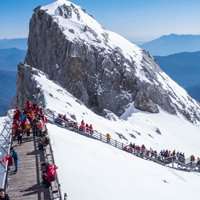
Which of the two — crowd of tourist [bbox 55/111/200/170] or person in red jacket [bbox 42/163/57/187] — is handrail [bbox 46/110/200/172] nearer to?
crowd of tourist [bbox 55/111/200/170]

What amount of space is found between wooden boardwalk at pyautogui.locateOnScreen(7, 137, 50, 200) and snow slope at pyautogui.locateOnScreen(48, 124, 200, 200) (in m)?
1.89

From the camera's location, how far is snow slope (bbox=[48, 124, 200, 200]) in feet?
86.7

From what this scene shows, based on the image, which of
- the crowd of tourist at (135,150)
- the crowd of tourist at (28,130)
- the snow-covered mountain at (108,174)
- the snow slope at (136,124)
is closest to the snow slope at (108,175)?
the snow-covered mountain at (108,174)

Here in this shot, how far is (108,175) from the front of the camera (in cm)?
2998

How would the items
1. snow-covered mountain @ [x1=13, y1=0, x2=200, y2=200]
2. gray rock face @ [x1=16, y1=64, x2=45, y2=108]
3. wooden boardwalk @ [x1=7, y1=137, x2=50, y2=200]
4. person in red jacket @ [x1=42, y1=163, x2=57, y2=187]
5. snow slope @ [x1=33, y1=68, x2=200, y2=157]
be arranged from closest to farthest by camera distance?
wooden boardwalk @ [x1=7, y1=137, x2=50, y2=200] < person in red jacket @ [x1=42, y1=163, x2=57, y2=187] < snow slope @ [x1=33, y1=68, x2=200, y2=157] < snow-covered mountain @ [x1=13, y1=0, x2=200, y2=200] < gray rock face @ [x1=16, y1=64, x2=45, y2=108]

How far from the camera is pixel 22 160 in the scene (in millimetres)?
25031

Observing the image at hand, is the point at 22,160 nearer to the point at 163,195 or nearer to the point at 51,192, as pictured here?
the point at 51,192

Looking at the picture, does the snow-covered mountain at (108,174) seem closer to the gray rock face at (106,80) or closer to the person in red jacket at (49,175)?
the person in red jacket at (49,175)

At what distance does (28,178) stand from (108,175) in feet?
28.4

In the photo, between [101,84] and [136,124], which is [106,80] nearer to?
[101,84]

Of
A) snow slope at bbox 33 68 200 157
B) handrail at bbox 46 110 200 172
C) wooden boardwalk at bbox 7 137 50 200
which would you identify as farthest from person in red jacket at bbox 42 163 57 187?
snow slope at bbox 33 68 200 157

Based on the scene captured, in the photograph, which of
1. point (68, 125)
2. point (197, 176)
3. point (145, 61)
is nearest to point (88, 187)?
point (68, 125)

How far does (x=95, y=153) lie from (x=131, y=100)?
70.2m

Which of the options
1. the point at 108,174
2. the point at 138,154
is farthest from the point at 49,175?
the point at 138,154
